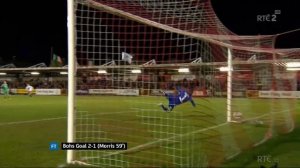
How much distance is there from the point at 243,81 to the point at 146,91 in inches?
181

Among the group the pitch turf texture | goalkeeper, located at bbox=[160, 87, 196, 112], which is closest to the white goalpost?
the pitch turf texture

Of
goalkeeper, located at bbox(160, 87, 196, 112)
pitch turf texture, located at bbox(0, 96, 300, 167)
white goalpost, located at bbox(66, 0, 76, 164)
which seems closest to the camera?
white goalpost, located at bbox(66, 0, 76, 164)

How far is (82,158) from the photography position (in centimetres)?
689

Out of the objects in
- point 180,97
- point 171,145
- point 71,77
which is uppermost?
point 71,77

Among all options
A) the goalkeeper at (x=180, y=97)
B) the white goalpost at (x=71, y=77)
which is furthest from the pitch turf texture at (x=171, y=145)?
the goalkeeper at (x=180, y=97)

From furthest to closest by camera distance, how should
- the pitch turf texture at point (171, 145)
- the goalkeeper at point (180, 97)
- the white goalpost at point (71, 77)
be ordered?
the goalkeeper at point (180, 97)
the pitch turf texture at point (171, 145)
the white goalpost at point (71, 77)

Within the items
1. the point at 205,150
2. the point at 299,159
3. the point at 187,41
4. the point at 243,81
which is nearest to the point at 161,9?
the point at 187,41

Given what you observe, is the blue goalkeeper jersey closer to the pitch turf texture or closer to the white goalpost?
the pitch turf texture

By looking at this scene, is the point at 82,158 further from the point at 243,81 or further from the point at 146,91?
the point at 243,81

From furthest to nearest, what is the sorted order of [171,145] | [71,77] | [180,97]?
[180,97] < [171,145] < [71,77]

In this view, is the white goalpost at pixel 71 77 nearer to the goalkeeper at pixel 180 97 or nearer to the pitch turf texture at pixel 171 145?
the pitch turf texture at pixel 171 145

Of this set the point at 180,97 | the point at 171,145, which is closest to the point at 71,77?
the point at 171,145

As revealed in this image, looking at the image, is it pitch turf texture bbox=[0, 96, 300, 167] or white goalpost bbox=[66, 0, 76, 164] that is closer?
white goalpost bbox=[66, 0, 76, 164]

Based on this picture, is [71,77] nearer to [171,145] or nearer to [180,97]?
[171,145]
